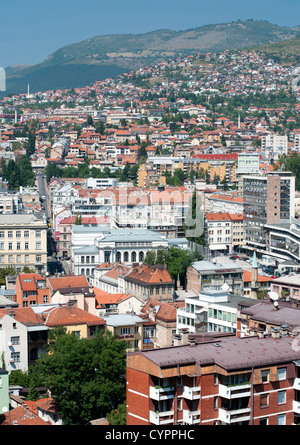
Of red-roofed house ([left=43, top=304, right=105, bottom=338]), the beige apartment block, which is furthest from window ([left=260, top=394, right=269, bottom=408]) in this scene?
the beige apartment block

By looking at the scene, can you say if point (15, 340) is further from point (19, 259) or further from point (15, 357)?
point (19, 259)

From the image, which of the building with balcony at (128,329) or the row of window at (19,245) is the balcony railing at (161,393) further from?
the row of window at (19,245)

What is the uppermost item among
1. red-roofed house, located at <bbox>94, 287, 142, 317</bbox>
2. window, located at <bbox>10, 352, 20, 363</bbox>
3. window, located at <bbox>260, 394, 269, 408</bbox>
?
window, located at <bbox>260, 394, 269, 408</bbox>

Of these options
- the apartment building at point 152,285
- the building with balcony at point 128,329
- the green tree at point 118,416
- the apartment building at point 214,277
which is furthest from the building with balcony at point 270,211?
the green tree at point 118,416

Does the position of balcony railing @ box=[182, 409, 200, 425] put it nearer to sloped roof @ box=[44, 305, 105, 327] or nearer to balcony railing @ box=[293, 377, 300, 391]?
balcony railing @ box=[293, 377, 300, 391]

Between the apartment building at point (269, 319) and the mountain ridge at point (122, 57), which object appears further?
the mountain ridge at point (122, 57)

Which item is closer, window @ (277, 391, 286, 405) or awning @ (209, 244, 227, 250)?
window @ (277, 391, 286, 405)
